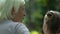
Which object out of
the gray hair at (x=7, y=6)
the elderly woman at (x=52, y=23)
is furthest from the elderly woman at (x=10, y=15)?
the elderly woman at (x=52, y=23)

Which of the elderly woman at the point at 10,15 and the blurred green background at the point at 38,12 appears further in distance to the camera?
the blurred green background at the point at 38,12

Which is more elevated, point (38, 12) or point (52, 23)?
point (52, 23)

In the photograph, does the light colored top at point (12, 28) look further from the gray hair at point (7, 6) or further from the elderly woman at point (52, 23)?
the elderly woman at point (52, 23)

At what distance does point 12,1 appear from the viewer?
1972 mm

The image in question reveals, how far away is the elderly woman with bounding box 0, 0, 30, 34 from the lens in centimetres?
193

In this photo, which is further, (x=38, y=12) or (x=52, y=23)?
(x=38, y=12)

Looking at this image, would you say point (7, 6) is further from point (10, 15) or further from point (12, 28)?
point (12, 28)

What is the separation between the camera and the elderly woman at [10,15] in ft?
6.35

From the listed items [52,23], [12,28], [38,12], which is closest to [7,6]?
[12,28]

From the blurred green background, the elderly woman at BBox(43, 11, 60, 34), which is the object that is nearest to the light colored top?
the elderly woman at BBox(43, 11, 60, 34)

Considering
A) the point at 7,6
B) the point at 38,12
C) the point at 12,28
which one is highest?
the point at 7,6

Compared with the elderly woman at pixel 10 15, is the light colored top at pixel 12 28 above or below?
below

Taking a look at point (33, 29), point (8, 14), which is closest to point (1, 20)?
point (8, 14)

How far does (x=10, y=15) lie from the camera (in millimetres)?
1971
